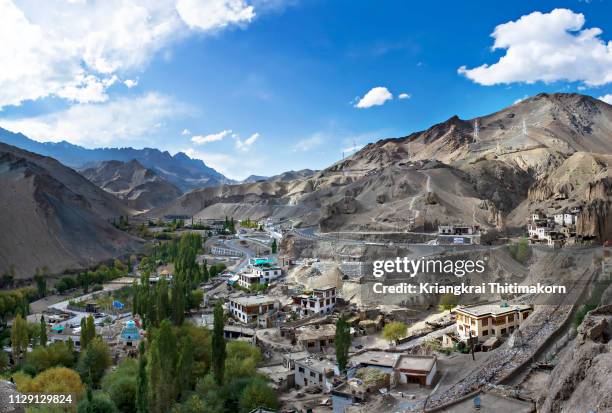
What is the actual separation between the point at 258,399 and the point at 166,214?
13691 cm

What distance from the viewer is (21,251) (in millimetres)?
72250

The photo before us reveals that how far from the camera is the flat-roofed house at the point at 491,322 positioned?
2725cm

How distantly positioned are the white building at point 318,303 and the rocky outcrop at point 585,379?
87.4ft

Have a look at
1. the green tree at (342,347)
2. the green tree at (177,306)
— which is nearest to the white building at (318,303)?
the green tree at (177,306)

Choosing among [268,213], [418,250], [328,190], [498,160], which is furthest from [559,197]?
[268,213]

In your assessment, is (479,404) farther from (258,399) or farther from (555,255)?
(555,255)

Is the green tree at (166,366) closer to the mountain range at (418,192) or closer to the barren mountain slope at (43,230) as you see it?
the mountain range at (418,192)

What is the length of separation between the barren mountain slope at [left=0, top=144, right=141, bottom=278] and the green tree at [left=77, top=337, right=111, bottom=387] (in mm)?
43217

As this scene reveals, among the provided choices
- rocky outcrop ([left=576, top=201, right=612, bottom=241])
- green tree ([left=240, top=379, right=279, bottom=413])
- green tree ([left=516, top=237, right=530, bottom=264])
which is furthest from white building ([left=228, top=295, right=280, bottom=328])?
rocky outcrop ([left=576, top=201, right=612, bottom=241])

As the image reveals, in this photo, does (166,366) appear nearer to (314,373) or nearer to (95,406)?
(95,406)

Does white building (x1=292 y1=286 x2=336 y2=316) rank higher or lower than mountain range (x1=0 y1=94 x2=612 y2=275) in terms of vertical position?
lower

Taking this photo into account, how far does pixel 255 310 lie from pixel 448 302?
1416cm

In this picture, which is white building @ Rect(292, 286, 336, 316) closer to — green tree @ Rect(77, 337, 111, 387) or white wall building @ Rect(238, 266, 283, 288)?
white wall building @ Rect(238, 266, 283, 288)

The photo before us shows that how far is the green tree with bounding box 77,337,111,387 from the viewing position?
29.4 m
